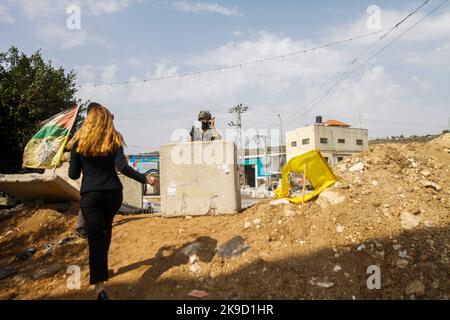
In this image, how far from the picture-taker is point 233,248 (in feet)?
13.5

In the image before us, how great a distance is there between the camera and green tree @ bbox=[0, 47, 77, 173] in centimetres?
1143

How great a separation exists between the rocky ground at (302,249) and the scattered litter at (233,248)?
4cm

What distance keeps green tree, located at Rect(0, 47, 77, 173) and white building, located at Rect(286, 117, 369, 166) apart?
32096 mm

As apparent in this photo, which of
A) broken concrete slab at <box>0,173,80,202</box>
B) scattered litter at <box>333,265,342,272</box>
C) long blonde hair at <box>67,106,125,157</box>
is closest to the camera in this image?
long blonde hair at <box>67,106,125,157</box>

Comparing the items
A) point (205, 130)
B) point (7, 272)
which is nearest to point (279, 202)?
point (205, 130)

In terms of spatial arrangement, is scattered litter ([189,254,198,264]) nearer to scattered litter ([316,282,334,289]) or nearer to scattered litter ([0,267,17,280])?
scattered litter ([316,282,334,289])

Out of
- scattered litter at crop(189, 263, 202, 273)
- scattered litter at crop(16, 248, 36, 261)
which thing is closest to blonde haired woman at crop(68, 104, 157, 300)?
scattered litter at crop(189, 263, 202, 273)

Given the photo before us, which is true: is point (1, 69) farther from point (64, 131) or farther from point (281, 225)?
point (281, 225)

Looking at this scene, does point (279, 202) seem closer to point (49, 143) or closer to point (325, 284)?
point (325, 284)

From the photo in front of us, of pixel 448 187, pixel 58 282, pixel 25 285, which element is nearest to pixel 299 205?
pixel 448 187

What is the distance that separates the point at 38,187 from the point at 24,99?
7.04 meters

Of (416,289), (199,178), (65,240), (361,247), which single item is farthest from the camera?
(199,178)

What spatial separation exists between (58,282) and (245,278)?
2232 millimetres
